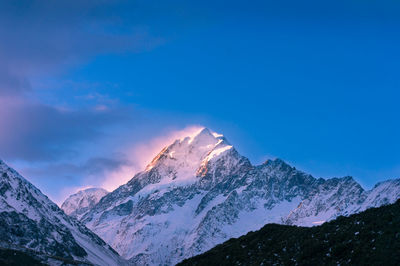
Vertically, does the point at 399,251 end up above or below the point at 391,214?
below

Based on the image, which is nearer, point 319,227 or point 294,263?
point 294,263

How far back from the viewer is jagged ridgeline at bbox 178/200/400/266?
5334 centimetres

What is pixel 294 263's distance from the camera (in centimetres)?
5975

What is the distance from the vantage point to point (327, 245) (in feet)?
196

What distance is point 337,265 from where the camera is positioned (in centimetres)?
5459

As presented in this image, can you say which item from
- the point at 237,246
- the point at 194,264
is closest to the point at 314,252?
the point at 237,246

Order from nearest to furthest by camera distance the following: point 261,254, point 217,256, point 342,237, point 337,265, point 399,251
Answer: point 399,251 < point 337,265 < point 342,237 < point 261,254 < point 217,256

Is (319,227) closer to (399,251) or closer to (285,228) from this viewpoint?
(285,228)

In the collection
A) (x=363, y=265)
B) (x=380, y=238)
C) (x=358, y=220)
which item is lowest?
(x=363, y=265)

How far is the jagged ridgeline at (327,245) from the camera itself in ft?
175

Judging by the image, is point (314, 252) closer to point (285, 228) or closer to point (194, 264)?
point (285, 228)

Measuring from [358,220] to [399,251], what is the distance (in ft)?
41.7

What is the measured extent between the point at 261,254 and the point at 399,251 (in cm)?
2072

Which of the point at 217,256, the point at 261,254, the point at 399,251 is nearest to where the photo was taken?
the point at 399,251
